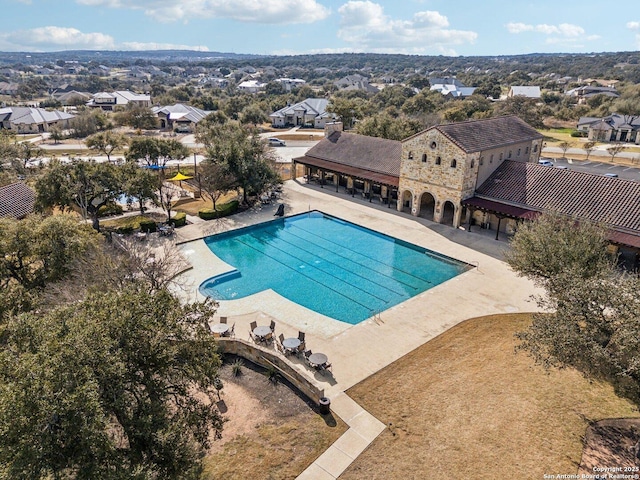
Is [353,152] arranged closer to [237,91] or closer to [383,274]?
[383,274]

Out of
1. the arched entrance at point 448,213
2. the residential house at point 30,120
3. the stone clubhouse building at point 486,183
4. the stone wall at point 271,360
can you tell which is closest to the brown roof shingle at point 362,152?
the stone clubhouse building at point 486,183

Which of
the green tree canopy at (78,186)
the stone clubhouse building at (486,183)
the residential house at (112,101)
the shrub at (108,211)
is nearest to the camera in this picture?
the stone clubhouse building at (486,183)

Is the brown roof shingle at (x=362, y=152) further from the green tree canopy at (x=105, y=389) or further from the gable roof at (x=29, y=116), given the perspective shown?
the gable roof at (x=29, y=116)

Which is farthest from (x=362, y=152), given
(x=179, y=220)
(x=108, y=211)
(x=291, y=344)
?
(x=291, y=344)

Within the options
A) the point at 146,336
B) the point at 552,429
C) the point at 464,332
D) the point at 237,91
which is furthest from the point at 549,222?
the point at 237,91

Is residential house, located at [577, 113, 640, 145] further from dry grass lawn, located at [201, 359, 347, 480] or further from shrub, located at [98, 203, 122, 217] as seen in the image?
dry grass lawn, located at [201, 359, 347, 480]
